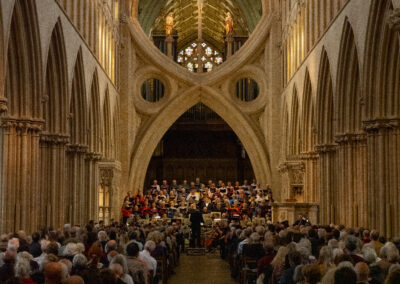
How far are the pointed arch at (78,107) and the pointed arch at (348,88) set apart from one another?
9.34 metres

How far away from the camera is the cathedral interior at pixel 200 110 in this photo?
19.5 metres

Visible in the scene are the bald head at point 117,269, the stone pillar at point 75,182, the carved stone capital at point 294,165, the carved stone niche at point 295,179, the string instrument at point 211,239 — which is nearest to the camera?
the bald head at point 117,269

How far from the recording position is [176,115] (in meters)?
40.1

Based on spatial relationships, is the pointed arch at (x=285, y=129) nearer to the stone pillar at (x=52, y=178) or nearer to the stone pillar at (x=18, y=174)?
the stone pillar at (x=52, y=178)

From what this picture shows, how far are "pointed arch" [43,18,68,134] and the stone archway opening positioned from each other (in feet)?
82.9

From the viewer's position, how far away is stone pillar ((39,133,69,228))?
23.4 metres

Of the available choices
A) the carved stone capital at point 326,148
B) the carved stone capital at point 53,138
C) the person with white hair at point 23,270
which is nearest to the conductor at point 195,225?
the carved stone capital at point 326,148

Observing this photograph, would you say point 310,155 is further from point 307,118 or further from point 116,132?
point 116,132

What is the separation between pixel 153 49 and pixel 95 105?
10.1m

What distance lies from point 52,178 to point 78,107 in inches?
172

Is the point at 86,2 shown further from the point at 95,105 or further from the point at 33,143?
the point at 33,143

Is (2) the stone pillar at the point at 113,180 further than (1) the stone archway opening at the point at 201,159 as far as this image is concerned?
No

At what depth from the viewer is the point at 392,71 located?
19.2m

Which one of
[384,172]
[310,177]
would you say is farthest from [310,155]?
[384,172]
